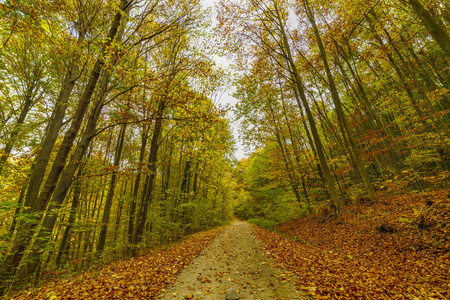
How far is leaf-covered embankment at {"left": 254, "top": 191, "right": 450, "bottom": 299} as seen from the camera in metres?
3.29

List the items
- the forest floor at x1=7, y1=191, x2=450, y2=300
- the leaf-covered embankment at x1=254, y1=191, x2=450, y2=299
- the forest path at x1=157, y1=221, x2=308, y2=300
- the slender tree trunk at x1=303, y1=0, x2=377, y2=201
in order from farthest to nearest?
the slender tree trunk at x1=303, y1=0, x2=377, y2=201
the forest path at x1=157, y1=221, x2=308, y2=300
the forest floor at x1=7, y1=191, x2=450, y2=300
the leaf-covered embankment at x1=254, y1=191, x2=450, y2=299

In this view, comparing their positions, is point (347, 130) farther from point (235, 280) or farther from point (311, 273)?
point (235, 280)

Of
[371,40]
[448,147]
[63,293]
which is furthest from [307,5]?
[63,293]

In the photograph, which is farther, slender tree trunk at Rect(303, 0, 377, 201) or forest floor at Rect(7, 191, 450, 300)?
slender tree trunk at Rect(303, 0, 377, 201)

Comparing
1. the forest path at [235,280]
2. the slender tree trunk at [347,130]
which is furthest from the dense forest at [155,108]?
the forest path at [235,280]

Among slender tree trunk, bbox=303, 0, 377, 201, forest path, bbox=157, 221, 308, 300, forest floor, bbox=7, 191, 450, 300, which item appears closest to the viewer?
forest floor, bbox=7, 191, 450, 300

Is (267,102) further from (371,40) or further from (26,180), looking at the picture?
(26,180)

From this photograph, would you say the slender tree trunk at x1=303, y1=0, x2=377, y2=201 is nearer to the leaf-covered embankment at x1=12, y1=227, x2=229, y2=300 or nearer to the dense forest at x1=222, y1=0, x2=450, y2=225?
the dense forest at x1=222, y1=0, x2=450, y2=225

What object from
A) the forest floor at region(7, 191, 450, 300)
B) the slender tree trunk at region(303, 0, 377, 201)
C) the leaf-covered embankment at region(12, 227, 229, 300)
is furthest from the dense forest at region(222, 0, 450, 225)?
the leaf-covered embankment at region(12, 227, 229, 300)

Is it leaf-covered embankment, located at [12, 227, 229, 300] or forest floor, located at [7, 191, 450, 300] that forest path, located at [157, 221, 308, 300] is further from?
leaf-covered embankment, located at [12, 227, 229, 300]

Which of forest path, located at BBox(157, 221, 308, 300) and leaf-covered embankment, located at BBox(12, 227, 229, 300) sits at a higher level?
leaf-covered embankment, located at BBox(12, 227, 229, 300)

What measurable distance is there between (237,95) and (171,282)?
50.2ft

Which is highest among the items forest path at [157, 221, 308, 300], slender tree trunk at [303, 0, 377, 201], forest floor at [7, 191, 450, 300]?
slender tree trunk at [303, 0, 377, 201]

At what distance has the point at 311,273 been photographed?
14.1 ft
